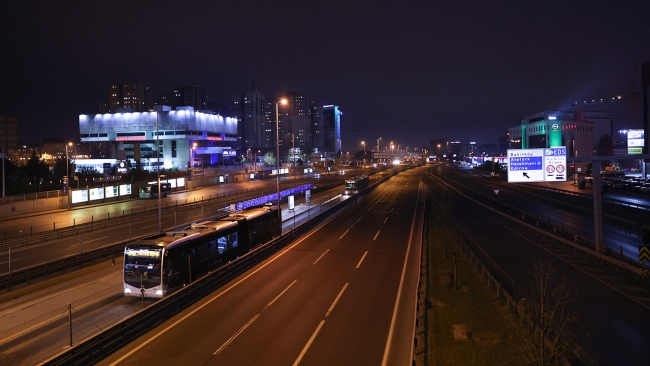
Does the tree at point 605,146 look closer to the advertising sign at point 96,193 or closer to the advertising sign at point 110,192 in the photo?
the advertising sign at point 110,192

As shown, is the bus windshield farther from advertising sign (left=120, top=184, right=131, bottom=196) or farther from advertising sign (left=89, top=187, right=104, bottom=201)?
advertising sign (left=120, top=184, right=131, bottom=196)

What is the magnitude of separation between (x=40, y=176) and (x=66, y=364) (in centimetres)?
6171

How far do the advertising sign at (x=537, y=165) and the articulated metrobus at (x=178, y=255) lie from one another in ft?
53.3

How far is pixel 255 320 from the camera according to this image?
47.5 ft

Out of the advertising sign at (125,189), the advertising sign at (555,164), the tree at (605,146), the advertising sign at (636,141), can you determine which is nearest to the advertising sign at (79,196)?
the advertising sign at (125,189)

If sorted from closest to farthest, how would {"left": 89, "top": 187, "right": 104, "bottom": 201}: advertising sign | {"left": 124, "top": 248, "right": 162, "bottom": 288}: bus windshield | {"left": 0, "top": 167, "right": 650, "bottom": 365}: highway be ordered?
{"left": 0, "top": 167, "right": 650, "bottom": 365}: highway < {"left": 124, "top": 248, "right": 162, "bottom": 288}: bus windshield < {"left": 89, "top": 187, "right": 104, "bottom": 201}: advertising sign

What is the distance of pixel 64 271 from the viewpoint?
20188 millimetres

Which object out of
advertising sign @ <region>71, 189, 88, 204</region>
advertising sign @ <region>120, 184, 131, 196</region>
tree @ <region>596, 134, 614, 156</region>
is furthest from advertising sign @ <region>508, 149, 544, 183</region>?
tree @ <region>596, 134, 614, 156</region>

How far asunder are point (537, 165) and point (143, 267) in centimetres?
2165

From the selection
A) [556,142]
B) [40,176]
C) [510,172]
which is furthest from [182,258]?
[556,142]

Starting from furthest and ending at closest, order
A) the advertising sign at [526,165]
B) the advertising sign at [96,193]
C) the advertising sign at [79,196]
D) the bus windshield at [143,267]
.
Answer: the advertising sign at [96,193]
the advertising sign at [79,196]
the advertising sign at [526,165]
the bus windshield at [143,267]

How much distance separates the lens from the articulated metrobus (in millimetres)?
15828

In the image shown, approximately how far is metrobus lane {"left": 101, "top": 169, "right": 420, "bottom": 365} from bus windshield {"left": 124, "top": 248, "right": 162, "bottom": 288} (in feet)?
6.04

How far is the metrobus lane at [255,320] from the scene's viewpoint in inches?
467
